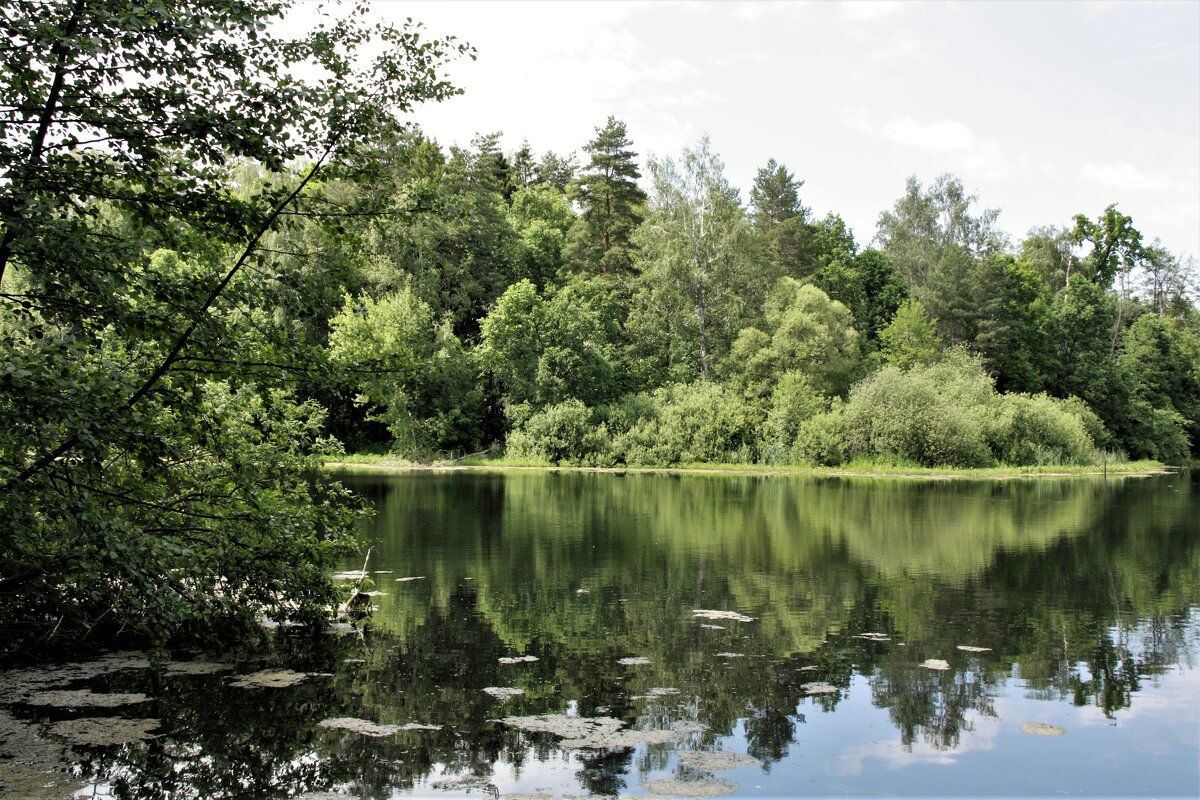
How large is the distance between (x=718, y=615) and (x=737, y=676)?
3.12m

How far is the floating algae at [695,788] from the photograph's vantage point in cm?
738

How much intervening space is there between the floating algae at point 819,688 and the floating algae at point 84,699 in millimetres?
6821

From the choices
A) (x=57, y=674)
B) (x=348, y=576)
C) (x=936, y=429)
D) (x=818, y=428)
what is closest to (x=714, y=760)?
(x=57, y=674)

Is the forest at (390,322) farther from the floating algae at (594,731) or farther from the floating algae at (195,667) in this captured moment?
the floating algae at (594,731)

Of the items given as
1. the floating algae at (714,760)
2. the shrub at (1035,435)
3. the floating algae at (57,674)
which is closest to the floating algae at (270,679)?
the floating algae at (57,674)

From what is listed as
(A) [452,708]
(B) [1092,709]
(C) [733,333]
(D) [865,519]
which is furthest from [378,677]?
(C) [733,333]

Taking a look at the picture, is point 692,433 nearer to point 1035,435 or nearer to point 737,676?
point 1035,435

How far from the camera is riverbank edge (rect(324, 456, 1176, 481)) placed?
44.8 metres

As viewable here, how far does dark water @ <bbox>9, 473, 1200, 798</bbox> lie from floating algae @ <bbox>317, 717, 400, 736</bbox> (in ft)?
0.44

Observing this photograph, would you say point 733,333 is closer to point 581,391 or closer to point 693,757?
point 581,391

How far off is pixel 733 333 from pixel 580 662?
48713 mm

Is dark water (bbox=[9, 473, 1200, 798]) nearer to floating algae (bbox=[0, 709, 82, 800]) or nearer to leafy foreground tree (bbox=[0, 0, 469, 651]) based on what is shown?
floating algae (bbox=[0, 709, 82, 800])

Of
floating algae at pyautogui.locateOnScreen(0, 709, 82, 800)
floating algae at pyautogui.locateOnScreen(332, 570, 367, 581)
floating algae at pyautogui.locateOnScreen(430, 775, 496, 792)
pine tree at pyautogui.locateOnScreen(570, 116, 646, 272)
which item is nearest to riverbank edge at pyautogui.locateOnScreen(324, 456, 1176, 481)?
pine tree at pyautogui.locateOnScreen(570, 116, 646, 272)

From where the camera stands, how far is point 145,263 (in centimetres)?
656
